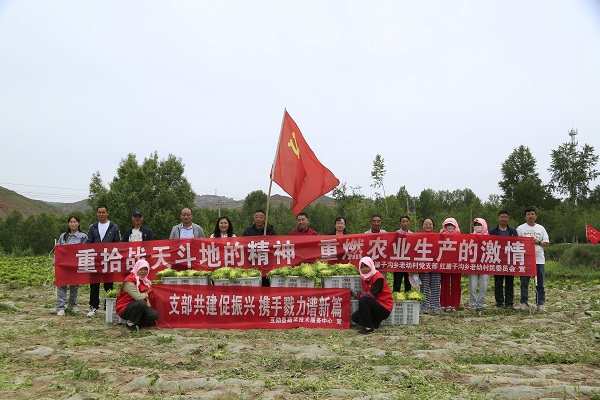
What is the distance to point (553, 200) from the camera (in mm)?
50844

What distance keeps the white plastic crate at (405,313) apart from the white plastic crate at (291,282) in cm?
145

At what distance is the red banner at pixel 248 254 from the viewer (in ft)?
32.2

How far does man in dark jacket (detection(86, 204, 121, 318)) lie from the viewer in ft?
32.4

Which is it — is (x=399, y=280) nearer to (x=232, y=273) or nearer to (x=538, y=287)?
(x=538, y=287)

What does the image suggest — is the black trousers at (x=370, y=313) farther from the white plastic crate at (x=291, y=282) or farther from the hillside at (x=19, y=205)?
the hillside at (x=19, y=205)

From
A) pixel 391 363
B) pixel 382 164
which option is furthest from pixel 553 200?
pixel 391 363

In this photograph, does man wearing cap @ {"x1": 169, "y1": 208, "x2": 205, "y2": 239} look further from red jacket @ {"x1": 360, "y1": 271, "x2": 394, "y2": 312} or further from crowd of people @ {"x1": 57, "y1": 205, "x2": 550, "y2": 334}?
red jacket @ {"x1": 360, "y1": 271, "x2": 394, "y2": 312}

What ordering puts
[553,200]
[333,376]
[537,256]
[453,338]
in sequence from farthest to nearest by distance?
[553,200]
[537,256]
[453,338]
[333,376]

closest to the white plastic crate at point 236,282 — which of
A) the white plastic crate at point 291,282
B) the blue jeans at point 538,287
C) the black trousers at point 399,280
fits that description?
the white plastic crate at point 291,282

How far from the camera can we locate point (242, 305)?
8.77 metres

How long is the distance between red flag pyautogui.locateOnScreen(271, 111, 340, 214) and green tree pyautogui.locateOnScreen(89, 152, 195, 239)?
118ft

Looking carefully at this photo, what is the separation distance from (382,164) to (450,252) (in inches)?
906

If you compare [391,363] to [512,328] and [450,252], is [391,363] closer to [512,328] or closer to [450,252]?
[512,328]

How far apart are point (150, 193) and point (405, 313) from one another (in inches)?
1599
